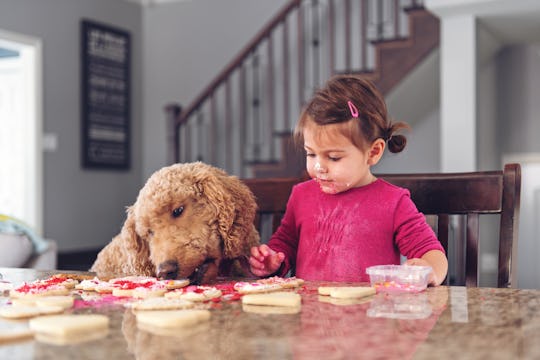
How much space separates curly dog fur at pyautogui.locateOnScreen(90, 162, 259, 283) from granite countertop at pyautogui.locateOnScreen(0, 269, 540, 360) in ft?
1.16

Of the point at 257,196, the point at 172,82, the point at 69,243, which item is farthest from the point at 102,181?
the point at 257,196

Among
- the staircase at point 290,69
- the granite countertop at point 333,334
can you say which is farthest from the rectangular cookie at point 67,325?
the staircase at point 290,69

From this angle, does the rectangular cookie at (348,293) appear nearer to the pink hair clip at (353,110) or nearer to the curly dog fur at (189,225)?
the curly dog fur at (189,225)

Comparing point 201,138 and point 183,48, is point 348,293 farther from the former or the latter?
point 183,48

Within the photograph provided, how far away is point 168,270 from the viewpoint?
117 cm

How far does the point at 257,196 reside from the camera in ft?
5.25

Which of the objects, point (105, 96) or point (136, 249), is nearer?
point (136, 249)

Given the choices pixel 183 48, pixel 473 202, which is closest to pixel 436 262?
pixel 473 202

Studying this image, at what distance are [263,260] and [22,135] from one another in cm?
541

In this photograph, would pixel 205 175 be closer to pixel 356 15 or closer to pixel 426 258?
pixel 426 258

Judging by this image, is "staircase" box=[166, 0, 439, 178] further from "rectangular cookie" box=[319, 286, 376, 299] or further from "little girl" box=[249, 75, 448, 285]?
"rectangular cookie" box=[319, 286, 376, 299]

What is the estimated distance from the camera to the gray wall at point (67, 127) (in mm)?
6277

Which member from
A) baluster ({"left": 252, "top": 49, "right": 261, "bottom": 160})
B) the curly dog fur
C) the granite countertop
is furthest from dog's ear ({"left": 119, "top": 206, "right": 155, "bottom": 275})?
baluster ({"left": 252, "top": 49, "right": 261, "bottom": 160})

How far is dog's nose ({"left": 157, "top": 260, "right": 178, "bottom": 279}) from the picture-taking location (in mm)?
1167
